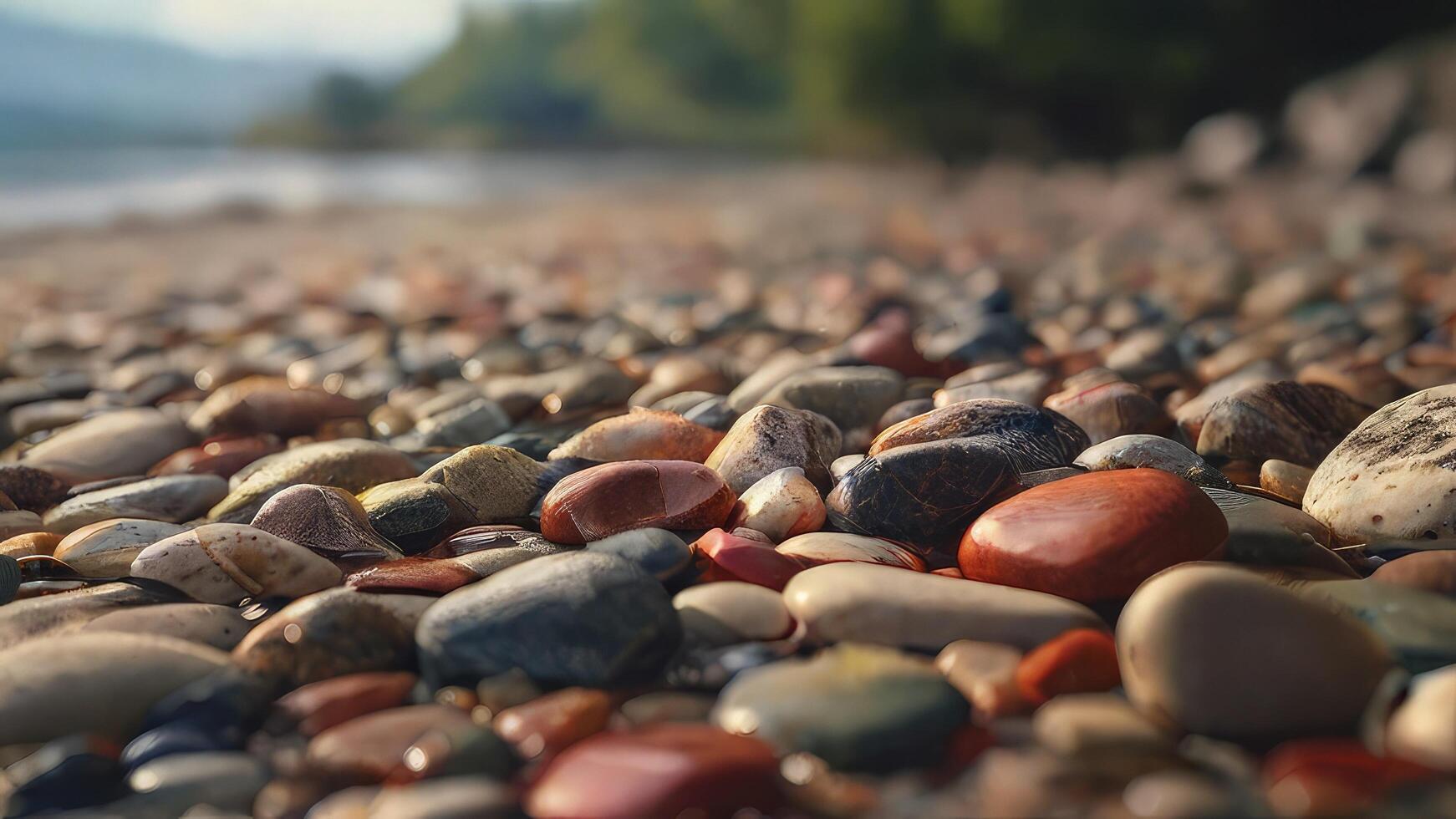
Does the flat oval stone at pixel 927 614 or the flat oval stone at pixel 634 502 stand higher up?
the flat oval stone at pixel 634 502

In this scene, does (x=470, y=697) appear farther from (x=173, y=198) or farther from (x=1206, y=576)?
(x=173, y=198)

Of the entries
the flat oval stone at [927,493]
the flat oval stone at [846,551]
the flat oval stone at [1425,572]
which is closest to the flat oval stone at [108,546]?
the flat oval stone at [846,551]

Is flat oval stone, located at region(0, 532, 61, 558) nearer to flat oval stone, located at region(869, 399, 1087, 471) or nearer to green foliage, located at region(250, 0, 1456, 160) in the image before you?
flat oval stone, located at region(869, 399, 1087, 471)

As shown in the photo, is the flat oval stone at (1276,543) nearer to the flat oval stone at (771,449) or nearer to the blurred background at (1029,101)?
the flat oval stone at (771,449)

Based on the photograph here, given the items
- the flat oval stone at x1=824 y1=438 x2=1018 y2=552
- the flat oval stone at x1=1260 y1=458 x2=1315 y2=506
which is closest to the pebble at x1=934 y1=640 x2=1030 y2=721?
the flat oval stone at x1=824 y1=438 x2=1018 y2=552

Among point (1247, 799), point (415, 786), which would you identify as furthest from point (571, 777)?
point (1247, 799)

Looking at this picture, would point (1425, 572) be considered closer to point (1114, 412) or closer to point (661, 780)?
point (1114, 412)
